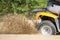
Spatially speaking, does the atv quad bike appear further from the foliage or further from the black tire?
the foliage

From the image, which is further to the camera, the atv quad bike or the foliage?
the foliage

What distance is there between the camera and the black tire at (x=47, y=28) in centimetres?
947

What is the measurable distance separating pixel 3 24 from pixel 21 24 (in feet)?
3.00

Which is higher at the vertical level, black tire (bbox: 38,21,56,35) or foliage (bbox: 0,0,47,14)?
black tire (bbox: 38,21,56,35)

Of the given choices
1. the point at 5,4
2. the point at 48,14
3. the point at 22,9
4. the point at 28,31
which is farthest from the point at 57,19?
the point at 5,4

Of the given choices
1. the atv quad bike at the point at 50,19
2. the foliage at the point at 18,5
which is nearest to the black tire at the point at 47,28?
the atv quad bike at the point at 50,19

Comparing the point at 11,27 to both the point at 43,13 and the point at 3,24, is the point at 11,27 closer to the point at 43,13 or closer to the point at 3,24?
the point at 3,24

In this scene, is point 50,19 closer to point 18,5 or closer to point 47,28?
point 47,28

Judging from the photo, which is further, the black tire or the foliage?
the foliage

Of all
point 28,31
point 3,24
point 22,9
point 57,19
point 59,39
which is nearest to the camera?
point 59,39

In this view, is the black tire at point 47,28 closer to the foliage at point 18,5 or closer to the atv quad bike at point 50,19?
the atv quad bike at point 50,19

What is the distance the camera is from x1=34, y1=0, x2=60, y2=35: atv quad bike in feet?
31.2

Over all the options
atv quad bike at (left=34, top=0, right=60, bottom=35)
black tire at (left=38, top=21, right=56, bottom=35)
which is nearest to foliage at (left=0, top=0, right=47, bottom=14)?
atv quad bike at (left=34, top=0, right=60, bottom=35)

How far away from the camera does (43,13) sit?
9820 mm
